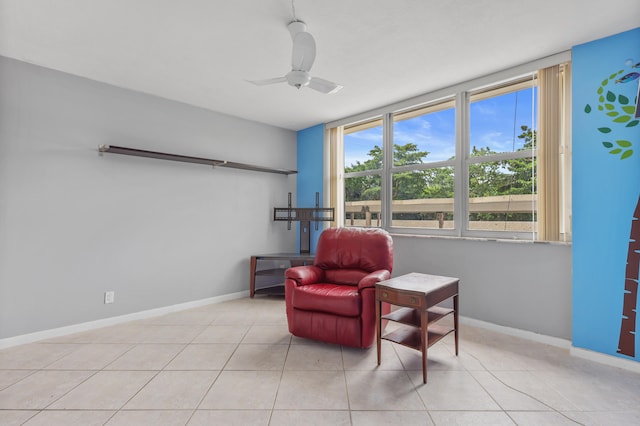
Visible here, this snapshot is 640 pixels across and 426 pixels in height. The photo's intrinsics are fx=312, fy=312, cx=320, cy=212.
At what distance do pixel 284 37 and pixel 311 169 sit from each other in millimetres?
2709

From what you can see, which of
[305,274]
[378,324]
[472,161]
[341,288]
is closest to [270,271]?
[305,274]

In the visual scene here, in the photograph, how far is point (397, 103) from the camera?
4.08m

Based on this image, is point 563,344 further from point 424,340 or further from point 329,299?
point 329,299

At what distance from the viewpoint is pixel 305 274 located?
3.15 meters

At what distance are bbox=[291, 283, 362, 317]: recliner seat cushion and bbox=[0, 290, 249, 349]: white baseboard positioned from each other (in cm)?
181

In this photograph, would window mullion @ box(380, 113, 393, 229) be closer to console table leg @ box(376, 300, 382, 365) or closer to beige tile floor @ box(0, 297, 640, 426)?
beige tile floor @ box(0, 297, 640, 426)

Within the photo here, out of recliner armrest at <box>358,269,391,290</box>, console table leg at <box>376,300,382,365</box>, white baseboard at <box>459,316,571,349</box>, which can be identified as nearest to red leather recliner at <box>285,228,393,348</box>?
recliner armrest at <box>358,269,391,290</box>

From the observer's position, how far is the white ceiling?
220 cm

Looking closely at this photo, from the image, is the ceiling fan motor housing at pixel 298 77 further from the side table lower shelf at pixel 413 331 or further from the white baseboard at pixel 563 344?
the white baseboard at pixel 563 344

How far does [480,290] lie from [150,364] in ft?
10.4

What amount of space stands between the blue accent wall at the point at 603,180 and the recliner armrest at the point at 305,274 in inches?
90.2

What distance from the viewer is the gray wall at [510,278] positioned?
280 centimetres

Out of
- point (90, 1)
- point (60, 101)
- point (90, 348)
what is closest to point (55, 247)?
point (90, 348)

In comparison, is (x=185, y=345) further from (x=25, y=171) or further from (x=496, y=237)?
(x=496, y=237)
